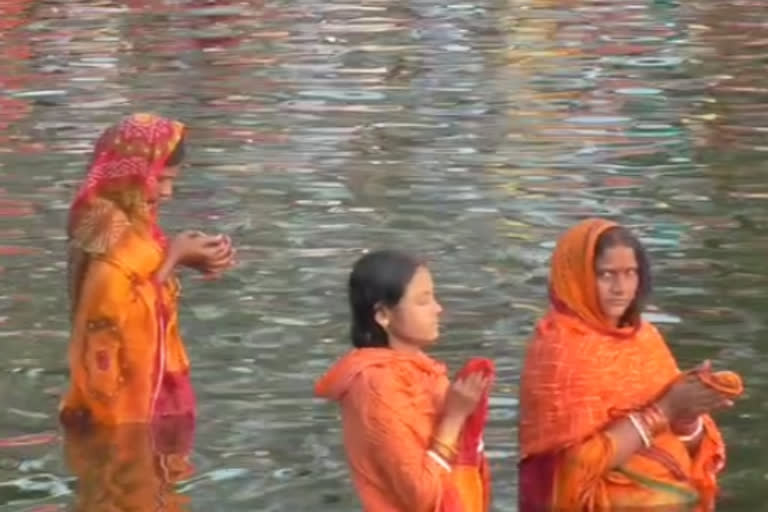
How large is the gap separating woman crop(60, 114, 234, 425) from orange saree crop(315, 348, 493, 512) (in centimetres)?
202

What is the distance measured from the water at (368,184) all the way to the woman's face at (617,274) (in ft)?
3.16

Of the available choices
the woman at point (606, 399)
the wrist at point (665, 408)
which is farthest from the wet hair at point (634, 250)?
the wrist at point (665, 408)

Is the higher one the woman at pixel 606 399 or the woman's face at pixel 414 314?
the woman's face at pixel 414 314

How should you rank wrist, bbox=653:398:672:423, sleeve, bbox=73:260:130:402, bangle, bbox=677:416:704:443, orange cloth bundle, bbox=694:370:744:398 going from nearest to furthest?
orange cloth bundle, bbox=694:370:744:398 < wrist, bbox=653:398:672:423 < bangle, bbox=677:416:704:443 < sleeve, bbox=73:260:130:402

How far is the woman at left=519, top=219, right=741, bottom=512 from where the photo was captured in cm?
661

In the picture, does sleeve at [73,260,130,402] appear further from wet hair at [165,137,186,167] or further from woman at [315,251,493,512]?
woman at [315,251,493,512]

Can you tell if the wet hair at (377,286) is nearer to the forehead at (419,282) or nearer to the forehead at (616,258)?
the forehead at (419,282)

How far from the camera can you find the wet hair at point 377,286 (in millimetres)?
5902

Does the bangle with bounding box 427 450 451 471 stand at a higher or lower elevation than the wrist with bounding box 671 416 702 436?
higher

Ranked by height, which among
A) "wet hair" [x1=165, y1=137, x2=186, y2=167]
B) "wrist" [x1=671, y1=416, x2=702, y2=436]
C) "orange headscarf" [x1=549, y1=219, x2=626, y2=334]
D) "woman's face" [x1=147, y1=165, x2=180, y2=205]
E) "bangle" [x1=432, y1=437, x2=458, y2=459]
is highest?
"wet hair" [x1=165, y1=137, x2=186, y2=167]

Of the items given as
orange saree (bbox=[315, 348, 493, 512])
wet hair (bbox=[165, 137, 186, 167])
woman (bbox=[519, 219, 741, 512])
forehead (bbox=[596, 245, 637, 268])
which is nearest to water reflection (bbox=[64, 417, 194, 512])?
wet hair (bbox=[165, 137, 186, 167])

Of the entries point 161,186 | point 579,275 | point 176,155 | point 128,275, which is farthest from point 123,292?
point 579,275

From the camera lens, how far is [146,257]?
26.6ft

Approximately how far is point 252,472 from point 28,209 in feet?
16.8
